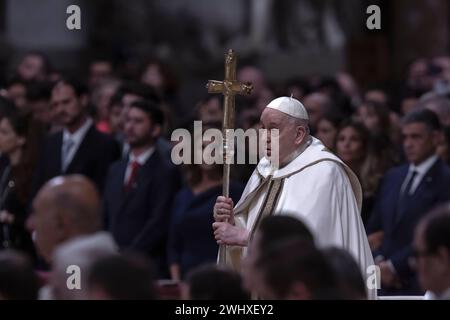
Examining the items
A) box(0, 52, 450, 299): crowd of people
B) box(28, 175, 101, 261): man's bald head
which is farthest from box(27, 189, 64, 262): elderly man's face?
box(0, 52, 450, 299): crowd of people

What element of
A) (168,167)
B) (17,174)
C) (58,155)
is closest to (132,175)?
(168,167)

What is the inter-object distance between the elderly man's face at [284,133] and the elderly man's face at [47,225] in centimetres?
230

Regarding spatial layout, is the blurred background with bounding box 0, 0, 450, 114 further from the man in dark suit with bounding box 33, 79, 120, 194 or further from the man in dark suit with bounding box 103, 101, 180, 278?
the man in dark suit with bounding box 103, 101, 180, 278

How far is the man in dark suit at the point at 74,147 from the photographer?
43.8 ft

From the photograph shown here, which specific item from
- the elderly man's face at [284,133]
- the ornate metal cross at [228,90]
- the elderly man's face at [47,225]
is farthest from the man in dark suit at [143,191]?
the elderly man's face at [47,225]

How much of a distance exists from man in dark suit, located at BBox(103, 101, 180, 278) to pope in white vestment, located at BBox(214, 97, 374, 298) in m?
2.60

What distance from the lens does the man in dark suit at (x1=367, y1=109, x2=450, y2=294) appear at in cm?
1159

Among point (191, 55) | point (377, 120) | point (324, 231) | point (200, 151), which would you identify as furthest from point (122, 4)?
point (324, 231)

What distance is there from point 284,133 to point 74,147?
4.13 m

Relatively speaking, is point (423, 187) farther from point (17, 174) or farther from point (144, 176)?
point (17, 174)

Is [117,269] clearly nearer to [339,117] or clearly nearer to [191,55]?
[339,117]

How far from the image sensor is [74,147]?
1343 cm

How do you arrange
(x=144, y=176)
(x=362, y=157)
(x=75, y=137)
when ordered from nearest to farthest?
(x=362, y=157) → (x=144, y=176) → (x=75, y=137)

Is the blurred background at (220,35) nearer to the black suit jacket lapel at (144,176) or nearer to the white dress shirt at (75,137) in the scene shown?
the white dress shirt at (75,137)
